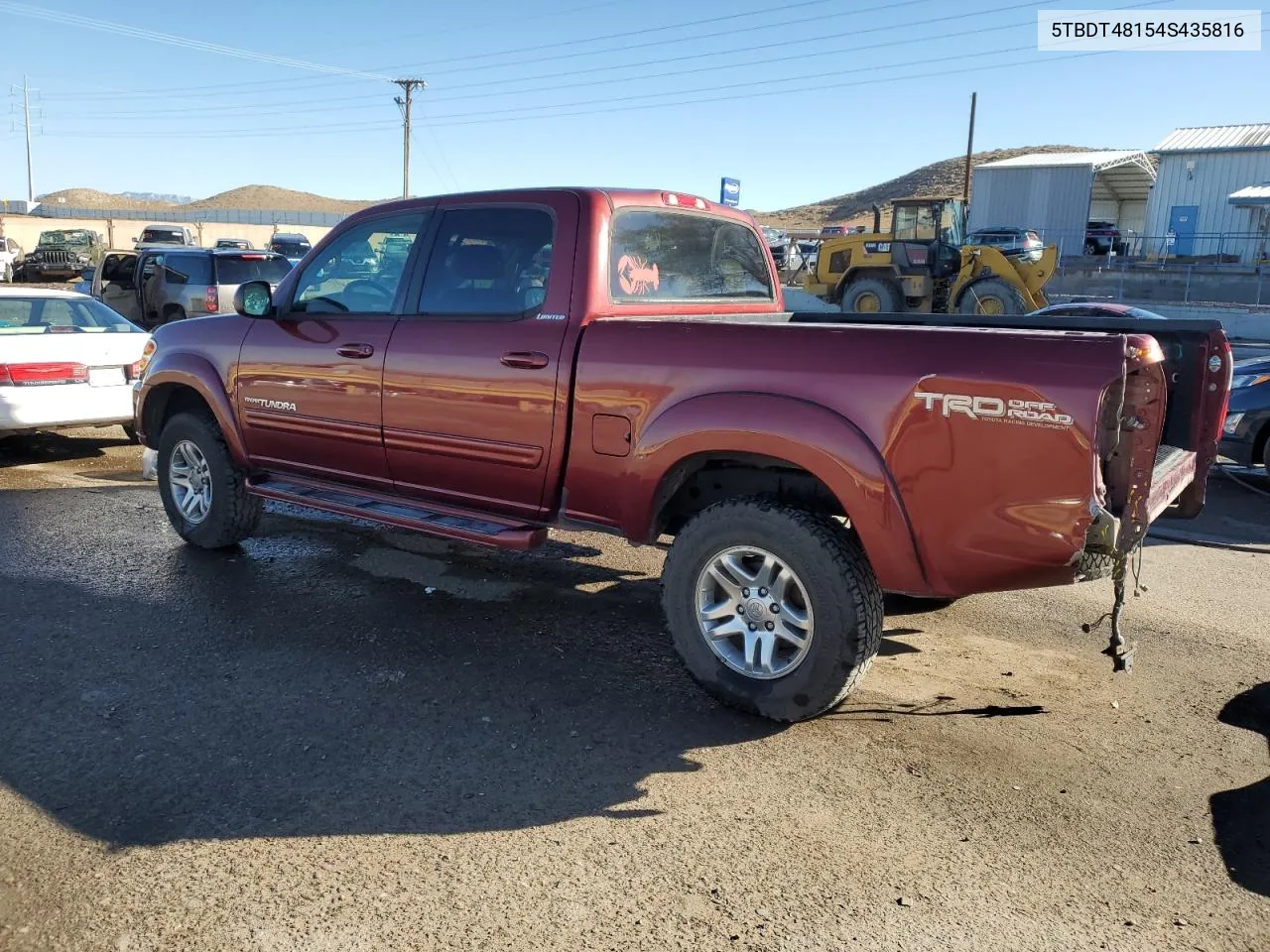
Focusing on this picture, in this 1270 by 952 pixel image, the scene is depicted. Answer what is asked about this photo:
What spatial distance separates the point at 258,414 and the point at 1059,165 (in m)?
46.7

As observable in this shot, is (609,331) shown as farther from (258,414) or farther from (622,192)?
(258,414)

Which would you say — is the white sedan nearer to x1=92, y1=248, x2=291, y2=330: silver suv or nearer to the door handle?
x1=92, y1=248, x2=291, y2=330: silver suv

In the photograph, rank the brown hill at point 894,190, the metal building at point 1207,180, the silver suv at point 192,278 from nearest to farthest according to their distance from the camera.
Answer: the silver suv at point 192,278
the metal building at point 1207,180
the brown hill at point 894,190

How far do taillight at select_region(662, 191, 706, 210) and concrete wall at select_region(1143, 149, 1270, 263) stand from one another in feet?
138

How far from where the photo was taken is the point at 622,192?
4.68m

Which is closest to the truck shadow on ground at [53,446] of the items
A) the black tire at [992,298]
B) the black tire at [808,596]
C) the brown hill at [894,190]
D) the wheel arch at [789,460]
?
the wheel arch at [789,460]

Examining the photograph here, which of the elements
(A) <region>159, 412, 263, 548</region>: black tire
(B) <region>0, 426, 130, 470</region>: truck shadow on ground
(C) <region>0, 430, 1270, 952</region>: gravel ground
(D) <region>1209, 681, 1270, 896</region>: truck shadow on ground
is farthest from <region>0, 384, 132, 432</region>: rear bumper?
(D) <region>1209, 681, 1270, 896</region>: truck shadow on ground

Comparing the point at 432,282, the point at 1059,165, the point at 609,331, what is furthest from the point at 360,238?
the point at 1059,165

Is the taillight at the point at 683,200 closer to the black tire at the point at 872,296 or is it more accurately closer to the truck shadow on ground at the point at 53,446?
the truck shadow on ground at the point at 53,446

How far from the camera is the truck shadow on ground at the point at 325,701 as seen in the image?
3.35 metres

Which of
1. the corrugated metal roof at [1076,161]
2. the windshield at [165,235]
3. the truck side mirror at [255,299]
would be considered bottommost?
the truck side mirror at [255,299]

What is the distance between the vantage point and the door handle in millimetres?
4379

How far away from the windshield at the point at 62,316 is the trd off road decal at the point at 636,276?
6255 millimetres

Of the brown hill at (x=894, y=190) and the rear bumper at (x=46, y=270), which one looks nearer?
the rear bumper at (x=46, y=270)
